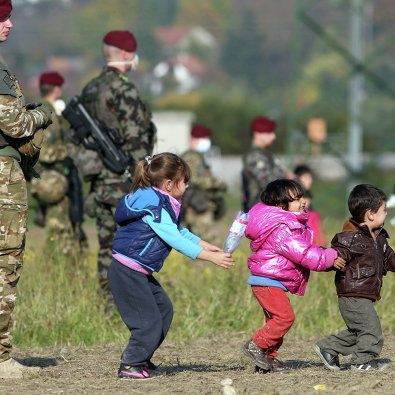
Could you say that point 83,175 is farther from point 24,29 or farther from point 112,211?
point 24,29

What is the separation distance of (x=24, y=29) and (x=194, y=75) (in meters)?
17.8

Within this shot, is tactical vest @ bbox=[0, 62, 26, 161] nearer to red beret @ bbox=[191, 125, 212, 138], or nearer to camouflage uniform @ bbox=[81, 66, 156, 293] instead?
camouflage uniform @ bbox=[81, 66, 156, 293]

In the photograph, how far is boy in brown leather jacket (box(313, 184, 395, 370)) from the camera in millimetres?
6801

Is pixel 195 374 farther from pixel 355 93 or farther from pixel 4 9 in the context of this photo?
pixel 355 93

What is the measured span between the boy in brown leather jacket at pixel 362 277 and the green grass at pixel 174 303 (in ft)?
6.25


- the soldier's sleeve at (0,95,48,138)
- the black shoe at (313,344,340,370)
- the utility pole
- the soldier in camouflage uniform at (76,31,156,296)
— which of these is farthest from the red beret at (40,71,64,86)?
the utility pole

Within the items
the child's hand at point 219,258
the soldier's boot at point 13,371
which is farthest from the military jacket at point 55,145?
the child's hand at point 219,258

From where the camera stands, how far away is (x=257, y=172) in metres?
10.8

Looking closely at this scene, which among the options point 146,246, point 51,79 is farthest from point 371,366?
point 51,79

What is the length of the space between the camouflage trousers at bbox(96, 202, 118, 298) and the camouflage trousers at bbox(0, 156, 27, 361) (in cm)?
253

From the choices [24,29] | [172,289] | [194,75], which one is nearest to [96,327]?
[172,289]

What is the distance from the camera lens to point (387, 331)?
8.91m

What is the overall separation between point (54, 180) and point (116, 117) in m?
1.59

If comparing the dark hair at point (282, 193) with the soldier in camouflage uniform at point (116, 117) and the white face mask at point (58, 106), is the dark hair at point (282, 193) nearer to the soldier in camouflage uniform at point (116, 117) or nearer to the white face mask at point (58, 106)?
the soldier in camouflage uniform at point (116, 117)
